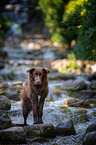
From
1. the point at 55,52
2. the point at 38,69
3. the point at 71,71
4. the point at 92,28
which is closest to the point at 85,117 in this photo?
the point at 38,69

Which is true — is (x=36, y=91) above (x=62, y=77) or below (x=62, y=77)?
above

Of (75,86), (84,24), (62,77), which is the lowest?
(62,77)

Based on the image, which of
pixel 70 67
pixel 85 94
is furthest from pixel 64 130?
pixel 70 67

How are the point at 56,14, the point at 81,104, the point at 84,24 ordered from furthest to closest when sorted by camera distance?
the point at 56,14
the point at 84,24
the point at 81,104

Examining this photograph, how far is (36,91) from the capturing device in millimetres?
4461

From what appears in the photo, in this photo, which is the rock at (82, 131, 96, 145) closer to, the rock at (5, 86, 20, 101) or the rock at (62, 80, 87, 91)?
the rock at (5, 86, 20, 101)

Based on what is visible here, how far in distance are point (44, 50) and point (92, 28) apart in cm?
1618

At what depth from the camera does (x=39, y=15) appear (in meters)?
39.5

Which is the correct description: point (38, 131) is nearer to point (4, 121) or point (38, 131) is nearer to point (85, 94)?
point (4, 121)

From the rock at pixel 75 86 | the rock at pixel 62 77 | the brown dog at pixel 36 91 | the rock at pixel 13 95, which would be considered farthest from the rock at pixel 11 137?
the rock at pixel 62 77

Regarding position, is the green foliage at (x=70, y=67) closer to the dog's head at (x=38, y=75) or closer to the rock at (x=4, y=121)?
the rock at (x=4, y=121)

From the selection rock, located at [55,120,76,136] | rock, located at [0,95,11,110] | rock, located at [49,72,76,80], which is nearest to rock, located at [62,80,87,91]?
rock, located at [49,72,76,80]

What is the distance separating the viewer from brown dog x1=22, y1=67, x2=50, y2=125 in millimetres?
4262

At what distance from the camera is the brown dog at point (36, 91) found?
4262 mm
